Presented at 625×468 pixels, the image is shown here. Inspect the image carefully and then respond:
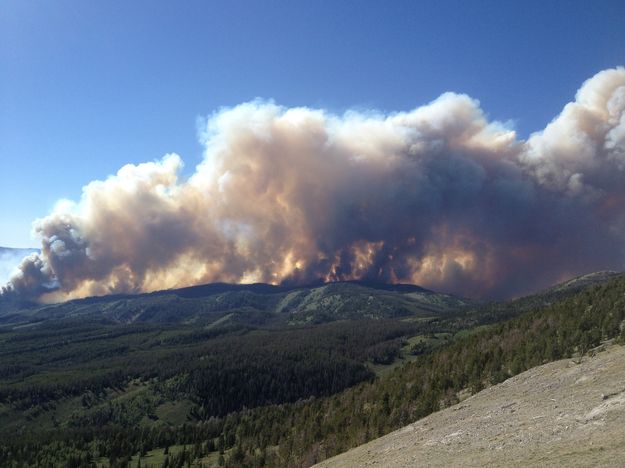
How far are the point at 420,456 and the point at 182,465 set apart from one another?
405 feet

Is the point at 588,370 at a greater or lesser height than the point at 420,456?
greater

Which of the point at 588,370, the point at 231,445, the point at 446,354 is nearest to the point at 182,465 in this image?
the point at 231,445

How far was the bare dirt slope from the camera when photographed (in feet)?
102

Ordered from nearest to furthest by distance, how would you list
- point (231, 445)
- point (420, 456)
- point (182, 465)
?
point (420, 456) < point (182, 465) < point (231, 445)

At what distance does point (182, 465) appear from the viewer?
142 m

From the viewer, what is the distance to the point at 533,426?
132 ft

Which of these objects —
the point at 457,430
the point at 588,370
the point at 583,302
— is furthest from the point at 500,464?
the point at 583,302

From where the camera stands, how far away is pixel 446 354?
120m

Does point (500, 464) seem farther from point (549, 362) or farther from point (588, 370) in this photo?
point (549, 362)

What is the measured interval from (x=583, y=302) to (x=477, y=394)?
1854 inches

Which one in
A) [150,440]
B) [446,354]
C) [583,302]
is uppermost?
[583,302]

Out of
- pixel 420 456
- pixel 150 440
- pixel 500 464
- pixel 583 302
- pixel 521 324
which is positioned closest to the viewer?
pixel 500 464

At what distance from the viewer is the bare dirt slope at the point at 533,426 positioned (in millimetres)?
30969

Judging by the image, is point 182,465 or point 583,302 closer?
point 583,302
